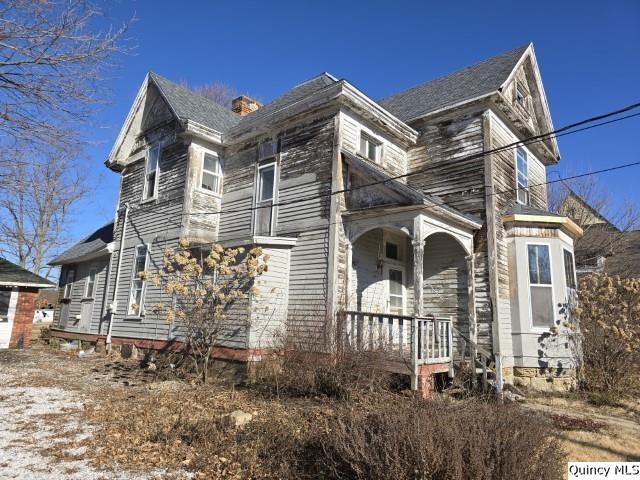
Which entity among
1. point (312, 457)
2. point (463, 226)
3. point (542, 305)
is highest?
point (463, 226)

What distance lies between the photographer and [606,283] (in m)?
10.9

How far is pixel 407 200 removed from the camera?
9523 mm

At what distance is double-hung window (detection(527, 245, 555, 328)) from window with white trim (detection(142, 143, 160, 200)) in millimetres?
12220

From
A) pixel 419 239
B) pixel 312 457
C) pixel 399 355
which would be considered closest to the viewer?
pixel 312 457

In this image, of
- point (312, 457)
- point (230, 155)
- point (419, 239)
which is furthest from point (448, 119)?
point (312, 457)

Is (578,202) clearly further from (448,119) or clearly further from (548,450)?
(548,450)

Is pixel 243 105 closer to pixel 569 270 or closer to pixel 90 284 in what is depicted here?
pixel 90 284

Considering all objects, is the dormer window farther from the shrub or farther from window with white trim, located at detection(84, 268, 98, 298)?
window with white trim, located at detection(84, 268, 98, 298)

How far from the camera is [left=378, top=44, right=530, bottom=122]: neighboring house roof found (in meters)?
12.3

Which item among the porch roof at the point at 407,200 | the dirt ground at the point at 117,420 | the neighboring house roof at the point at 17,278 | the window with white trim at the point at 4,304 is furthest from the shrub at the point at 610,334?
the window with white trim at the point at 4,304

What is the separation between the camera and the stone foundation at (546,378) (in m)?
10.4

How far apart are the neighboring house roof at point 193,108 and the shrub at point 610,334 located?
1196cm

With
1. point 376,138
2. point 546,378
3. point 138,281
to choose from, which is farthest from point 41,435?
point 546,378

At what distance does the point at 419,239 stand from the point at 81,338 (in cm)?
1365
